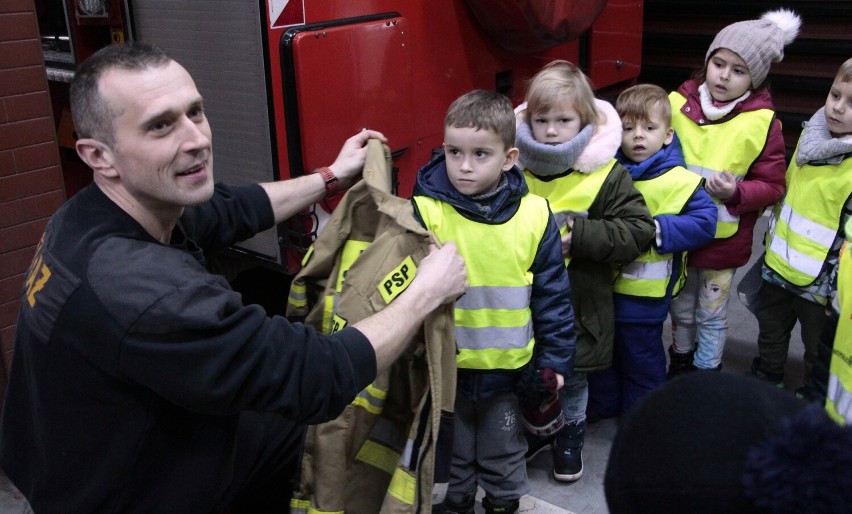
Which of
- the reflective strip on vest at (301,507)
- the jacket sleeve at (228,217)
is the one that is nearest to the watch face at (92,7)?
the jacket sleeve at (228,217)

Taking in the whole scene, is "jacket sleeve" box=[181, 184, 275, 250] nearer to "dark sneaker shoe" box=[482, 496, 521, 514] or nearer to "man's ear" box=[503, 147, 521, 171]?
"man's ear" box=[503, 147, 521, 171]

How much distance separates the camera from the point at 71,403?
1.81 metres

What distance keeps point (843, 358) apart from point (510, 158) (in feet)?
3.56

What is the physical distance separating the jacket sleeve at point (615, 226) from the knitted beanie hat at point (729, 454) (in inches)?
66.3

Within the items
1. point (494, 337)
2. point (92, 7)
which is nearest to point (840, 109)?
point (494, 337)

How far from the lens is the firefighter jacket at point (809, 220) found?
9.76 feet

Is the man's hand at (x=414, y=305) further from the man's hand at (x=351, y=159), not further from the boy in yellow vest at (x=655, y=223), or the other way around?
the boy in yellow vest at (x=655, y=223)

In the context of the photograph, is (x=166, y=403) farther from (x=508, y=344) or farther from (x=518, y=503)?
(x=518, y=503)

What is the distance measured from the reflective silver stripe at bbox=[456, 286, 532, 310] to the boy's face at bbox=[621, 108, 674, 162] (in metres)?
0.91

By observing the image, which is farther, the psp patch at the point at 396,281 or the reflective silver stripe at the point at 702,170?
the reflective silver stripe at the point at 702,170

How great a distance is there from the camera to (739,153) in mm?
3158

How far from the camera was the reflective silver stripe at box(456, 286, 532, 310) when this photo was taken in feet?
8.01

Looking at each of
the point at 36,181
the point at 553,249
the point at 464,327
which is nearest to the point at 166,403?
the point at 464,327

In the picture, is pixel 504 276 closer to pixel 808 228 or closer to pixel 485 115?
pixel 485 115
